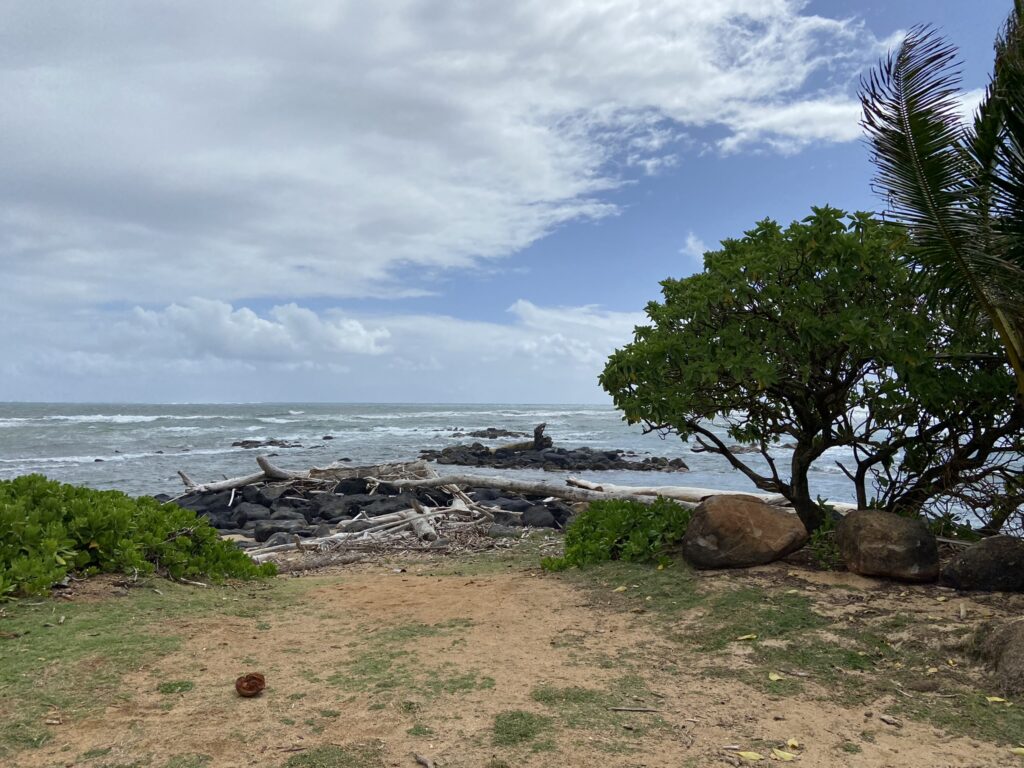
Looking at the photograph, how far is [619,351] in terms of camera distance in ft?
25.9

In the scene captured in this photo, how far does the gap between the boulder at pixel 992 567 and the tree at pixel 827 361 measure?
107cm

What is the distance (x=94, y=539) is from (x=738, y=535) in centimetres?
631

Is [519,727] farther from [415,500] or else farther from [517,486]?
[517,486]

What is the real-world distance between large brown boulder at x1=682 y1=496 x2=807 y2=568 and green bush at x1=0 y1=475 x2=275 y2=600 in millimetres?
4957

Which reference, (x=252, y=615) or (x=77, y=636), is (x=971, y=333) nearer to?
(x=252, y=615)

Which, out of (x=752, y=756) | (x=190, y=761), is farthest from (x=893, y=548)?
(x=190, y=761)

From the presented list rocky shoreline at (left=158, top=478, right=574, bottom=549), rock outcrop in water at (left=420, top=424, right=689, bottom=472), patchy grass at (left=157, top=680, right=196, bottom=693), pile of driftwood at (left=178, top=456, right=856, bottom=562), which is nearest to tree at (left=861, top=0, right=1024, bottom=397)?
pile of driftwood at (left=178, top=456, right=856, bottom=562)

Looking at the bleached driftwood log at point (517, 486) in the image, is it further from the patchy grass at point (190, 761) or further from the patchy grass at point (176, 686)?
the patchy grass at point (190, 761)

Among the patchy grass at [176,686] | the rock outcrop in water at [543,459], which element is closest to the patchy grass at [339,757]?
the patchy grass at [176,686]

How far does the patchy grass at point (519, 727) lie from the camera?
13.4 feet

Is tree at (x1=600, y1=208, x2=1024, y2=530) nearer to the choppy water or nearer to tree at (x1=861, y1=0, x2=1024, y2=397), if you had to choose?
tree at (x1=861, y1=0, x2=1024, y2=397)

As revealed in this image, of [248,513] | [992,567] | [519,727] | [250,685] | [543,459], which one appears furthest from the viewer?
[543,459]

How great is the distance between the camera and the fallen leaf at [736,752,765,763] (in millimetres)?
3861

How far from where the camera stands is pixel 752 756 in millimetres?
3889
